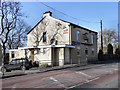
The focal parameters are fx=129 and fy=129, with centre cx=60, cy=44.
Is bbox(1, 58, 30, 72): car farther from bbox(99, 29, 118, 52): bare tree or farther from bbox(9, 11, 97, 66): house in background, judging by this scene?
bbox(99, 29, 118, 52): bare tree

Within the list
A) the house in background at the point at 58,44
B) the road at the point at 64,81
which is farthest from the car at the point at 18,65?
the road at the point at 64,81

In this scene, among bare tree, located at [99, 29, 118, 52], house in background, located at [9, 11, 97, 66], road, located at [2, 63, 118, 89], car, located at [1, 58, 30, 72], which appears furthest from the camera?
bare tree, located at [99, 29, 118, 52]

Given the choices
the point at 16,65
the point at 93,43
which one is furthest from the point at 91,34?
the point at 16,65

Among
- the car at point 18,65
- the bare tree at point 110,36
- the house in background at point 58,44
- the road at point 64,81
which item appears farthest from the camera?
the bare tree at point 110,36

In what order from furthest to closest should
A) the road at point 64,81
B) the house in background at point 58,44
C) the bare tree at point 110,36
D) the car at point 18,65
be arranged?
the bare tree at point 110,36, the house in background at point 58,44, the car at point 18,65, the road at point 64,81

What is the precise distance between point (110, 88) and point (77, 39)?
727 inches

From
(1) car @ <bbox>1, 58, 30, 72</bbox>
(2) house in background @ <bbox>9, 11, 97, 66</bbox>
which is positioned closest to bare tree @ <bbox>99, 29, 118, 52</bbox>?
(2) house in background @ <bbox>9, 11, 97, 66</bbox>

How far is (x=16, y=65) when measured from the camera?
17.4 metres

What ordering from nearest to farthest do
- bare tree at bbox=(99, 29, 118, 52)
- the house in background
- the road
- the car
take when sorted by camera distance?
the road
the car
the house in background
bare tree at bbox=(99, 29, 118, 52)

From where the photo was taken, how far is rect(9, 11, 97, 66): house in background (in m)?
22.3

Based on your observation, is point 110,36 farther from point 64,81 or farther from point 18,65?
point 64,81

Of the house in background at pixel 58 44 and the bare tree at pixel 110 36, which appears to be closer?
the house in background at pixel 58 44

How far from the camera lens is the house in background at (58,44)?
22.3 m

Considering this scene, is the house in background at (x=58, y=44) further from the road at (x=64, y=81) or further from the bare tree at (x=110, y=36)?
the bare tree at (x=110, y=36)
